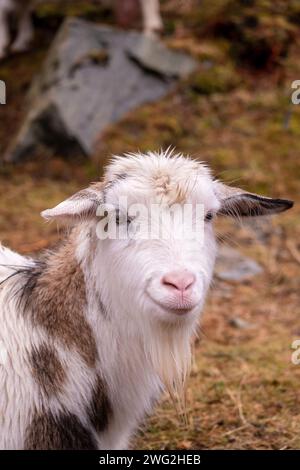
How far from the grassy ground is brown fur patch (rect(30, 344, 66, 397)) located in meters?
1.14

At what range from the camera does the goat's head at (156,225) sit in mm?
3262

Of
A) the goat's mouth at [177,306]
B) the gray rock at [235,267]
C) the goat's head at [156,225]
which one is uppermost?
the gray rock at [235,267]

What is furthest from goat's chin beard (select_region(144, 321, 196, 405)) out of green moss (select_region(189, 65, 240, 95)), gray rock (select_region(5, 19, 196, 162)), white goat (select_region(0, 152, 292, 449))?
green moss (select_region(189, 65, 240, 95))

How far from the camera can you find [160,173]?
3.58 m

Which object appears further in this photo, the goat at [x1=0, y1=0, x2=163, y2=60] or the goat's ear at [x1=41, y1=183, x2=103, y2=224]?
the goat at [x1=0, y1=0, x2=163, y2=60]

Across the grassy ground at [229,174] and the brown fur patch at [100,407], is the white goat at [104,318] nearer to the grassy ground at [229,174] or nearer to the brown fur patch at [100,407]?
the brown fur patch at [100,407]

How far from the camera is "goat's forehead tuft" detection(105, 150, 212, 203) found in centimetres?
350

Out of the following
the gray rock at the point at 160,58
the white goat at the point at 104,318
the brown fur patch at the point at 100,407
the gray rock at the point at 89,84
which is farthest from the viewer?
the gray rock at the point at 160,58

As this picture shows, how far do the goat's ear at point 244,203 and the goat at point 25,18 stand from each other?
24.4 ft

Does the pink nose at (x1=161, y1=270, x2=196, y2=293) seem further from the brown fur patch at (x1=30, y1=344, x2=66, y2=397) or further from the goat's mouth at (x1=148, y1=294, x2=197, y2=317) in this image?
the brown fur patch at (x1=30, y1=344, x2=66, y2=397)

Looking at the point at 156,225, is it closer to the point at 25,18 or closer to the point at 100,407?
the point at 100,407

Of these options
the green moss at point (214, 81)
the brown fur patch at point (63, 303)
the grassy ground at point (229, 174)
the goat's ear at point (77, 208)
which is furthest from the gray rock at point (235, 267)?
the goat's ear at point (77, 208)

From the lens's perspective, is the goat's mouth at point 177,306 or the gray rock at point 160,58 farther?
the gray rock at point 160,58

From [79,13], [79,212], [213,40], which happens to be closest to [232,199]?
[79,212]
